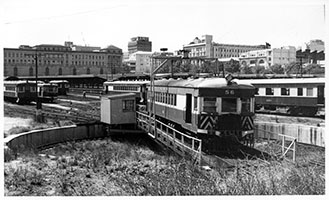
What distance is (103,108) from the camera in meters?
8.41

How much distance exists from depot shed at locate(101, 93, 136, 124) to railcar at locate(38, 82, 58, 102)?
1.15m

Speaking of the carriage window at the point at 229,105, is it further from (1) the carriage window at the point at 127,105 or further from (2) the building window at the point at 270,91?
(2) the building window at the point at 270,91

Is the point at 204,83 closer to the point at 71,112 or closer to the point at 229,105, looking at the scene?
the point at 229,105

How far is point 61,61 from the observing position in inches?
231

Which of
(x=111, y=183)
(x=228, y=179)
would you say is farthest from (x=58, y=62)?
(x=228, y=179)

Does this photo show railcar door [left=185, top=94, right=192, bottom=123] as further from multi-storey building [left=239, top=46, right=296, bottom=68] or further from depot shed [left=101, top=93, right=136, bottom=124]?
depot shed [left=101, top=93, right=136, bottom=124]

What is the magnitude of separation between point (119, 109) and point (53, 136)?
1.74 meters

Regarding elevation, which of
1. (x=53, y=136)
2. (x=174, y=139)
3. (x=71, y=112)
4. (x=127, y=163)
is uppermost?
(x=71, y=112)

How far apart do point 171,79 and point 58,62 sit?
7.46ft

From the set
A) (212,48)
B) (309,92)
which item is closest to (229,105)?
(212,48)

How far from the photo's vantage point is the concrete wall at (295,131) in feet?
22.8

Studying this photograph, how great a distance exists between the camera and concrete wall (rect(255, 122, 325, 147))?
6.94 m

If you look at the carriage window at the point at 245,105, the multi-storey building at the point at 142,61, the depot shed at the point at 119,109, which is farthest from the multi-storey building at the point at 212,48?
the depot shed at the point at 119,109

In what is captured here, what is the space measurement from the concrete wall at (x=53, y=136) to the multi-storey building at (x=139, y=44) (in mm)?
2276
